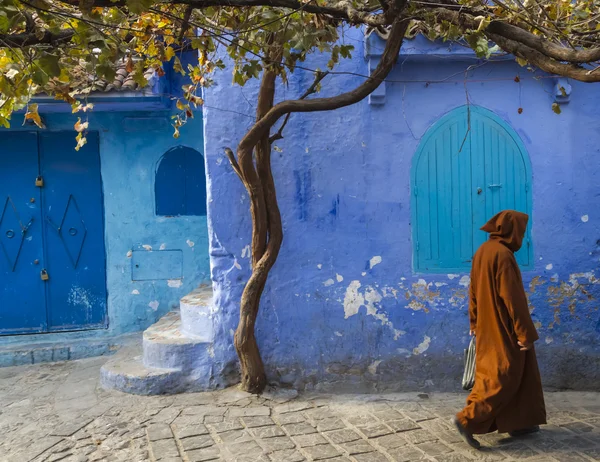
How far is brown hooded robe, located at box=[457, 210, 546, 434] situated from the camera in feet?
13.8

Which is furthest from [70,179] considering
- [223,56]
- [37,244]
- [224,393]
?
[224,393]

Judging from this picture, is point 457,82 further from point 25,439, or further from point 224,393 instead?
point 25,439

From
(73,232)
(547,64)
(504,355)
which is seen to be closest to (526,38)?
(547,64)

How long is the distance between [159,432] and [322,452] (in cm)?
135

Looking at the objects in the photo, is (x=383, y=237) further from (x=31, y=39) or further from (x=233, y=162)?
(x=31, y=39)

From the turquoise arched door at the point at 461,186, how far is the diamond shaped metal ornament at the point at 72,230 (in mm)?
4025

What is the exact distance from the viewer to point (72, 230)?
7.07m

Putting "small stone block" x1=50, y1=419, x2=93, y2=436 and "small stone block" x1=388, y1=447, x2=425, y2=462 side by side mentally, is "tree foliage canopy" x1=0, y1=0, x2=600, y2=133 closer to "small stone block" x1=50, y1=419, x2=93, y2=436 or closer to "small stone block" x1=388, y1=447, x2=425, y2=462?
"small stone block" x1=50, y1=419, x2=93, y2=436

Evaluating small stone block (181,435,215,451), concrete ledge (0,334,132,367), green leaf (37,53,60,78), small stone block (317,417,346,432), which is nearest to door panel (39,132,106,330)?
concrete ledge (0,334,132,367)

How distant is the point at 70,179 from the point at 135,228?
975 mm

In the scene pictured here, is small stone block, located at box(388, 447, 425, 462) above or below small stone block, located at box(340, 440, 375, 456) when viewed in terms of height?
above

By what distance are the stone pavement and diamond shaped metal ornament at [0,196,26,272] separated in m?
1.77

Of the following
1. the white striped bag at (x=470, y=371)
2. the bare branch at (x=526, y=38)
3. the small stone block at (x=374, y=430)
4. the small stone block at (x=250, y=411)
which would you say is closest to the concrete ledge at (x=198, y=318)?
the small stone block at (x=250, y=411)

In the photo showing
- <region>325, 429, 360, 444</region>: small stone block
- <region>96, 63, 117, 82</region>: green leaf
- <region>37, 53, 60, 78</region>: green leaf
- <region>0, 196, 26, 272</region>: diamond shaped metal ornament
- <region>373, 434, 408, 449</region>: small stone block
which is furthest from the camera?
<region>0, 196, 26, 272</region>: diamond shaped metal ornament
